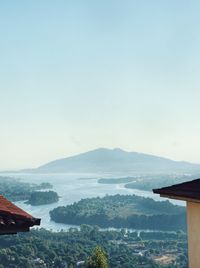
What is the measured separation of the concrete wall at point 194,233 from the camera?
3.07 metres

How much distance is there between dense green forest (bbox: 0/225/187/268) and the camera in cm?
4009

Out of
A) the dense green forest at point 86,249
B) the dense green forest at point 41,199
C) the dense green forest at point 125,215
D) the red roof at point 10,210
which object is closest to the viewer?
the red roof at point 10,210

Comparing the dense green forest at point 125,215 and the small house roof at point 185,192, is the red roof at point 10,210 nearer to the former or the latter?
the small house roof at point 185,192

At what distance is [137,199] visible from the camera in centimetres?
9975

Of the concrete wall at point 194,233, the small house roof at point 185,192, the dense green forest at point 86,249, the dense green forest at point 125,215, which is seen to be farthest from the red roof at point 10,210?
the dense green forest at point 125,215

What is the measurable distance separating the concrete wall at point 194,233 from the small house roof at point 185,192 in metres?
0.09

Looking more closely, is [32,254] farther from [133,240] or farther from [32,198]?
[32,198]

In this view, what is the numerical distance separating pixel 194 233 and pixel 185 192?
0.31 m

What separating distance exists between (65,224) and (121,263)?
36459 millimetres

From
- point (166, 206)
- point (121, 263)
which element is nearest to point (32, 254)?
point (121, 263)

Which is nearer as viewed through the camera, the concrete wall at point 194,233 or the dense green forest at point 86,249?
the concrete wall at point 194,233

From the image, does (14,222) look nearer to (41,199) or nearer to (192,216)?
(192,216)

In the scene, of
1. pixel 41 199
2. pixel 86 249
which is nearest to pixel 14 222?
pixel 86 249

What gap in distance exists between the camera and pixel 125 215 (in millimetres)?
79500
